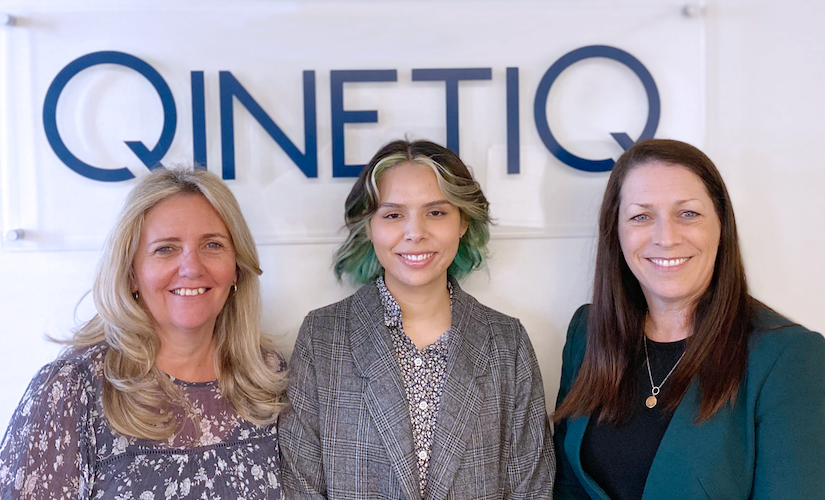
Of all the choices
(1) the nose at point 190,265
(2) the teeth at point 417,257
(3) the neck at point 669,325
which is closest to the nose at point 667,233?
(3) the neck at point 669,325

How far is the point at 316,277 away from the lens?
2617 millimetres

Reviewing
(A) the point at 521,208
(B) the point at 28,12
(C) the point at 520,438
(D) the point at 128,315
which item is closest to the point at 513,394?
(C) the point at 520,438

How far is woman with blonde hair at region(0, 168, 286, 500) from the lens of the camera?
1.82 m

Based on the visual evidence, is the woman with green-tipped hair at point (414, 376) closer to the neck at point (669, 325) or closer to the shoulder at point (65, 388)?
the neck at point (669, 325)

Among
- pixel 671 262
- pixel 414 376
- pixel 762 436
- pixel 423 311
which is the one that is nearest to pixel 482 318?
pixel 423 311

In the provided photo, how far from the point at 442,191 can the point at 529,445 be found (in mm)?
897

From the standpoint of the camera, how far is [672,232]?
1.97m

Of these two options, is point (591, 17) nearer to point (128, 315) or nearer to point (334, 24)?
point (334, 24)

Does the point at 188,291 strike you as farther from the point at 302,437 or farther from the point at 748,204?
the point at 748,204

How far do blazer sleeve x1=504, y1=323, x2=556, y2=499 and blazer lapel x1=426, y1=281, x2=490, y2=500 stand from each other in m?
0.15

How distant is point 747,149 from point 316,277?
1799 millimetres

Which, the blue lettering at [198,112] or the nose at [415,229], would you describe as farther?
the blue lettering at [198,112]

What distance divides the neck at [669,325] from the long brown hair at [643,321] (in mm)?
32

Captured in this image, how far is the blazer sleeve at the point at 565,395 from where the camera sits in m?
2.26
